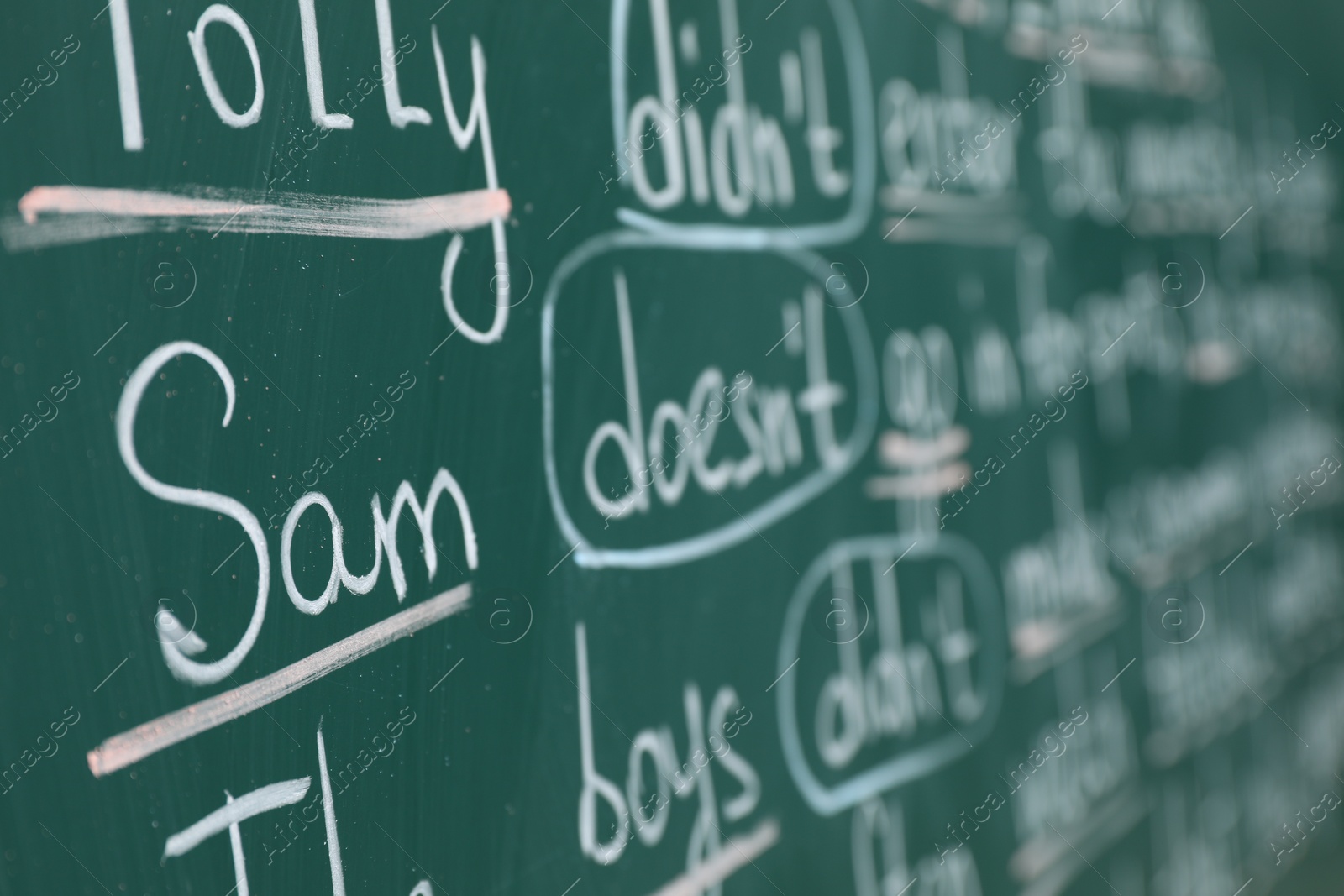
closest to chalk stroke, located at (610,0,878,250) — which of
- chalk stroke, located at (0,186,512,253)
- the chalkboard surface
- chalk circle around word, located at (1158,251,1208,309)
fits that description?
the chalkboard surface

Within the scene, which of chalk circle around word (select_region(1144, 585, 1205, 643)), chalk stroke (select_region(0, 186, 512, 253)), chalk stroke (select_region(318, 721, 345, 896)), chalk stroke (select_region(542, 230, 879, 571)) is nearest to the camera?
chalk stroke (select_region(0, 186, 512, 253))

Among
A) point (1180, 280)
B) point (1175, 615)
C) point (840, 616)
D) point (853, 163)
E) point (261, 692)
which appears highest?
point (853, 163)

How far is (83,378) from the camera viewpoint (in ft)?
1.39

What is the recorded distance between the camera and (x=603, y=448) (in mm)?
677

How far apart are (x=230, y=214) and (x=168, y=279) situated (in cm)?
4

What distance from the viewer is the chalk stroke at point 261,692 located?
1.42 ft

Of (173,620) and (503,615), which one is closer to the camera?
(173,620)

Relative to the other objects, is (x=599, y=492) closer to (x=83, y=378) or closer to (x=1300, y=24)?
(x=83, y=378)

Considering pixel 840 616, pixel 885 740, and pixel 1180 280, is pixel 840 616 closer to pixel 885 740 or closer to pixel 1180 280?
pixel 885 740

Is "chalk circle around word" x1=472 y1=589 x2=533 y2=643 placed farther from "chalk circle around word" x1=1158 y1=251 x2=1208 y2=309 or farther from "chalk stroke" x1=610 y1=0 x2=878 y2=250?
"chalk circle around word" x1=1158 y1=251 x2=1208 y2=309

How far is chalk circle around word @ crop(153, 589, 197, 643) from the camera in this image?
17.6 inches

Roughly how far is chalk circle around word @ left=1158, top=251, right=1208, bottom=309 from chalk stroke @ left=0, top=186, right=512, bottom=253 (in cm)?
100

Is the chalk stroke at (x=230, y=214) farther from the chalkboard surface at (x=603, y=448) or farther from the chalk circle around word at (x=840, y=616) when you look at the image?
the chalk circle around word at (x=840, y=616)

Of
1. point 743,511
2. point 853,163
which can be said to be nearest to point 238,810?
point 743,511
